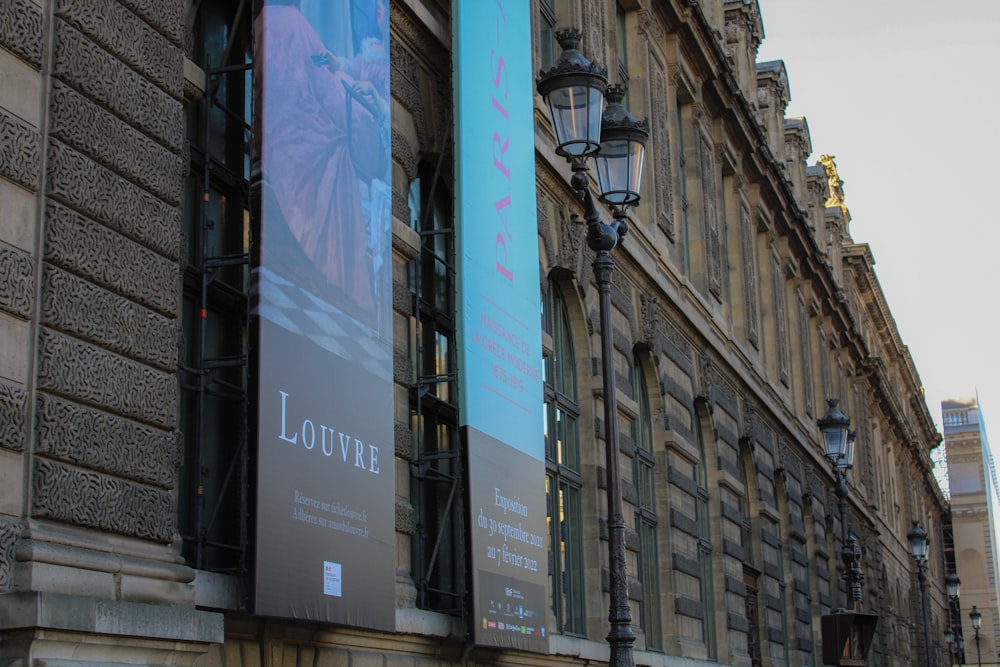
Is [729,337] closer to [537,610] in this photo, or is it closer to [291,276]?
[537,610]

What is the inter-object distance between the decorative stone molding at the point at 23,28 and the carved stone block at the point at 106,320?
4.47 ft

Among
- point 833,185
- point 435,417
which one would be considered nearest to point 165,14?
point 435,417

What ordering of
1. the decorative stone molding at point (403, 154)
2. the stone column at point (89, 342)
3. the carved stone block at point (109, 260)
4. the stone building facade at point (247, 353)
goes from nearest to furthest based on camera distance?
the stone column at point (89, 342), the stone building facade at point (247, 353), the carved stone block at point (109, 260), the decorative stone molding at point (403, 154)

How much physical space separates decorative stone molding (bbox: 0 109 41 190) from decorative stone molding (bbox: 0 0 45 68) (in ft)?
1.52

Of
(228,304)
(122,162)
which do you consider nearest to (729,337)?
(228,304)

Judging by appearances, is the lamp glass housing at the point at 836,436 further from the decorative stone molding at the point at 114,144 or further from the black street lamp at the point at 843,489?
the decorative stone molding at the point at 114,144

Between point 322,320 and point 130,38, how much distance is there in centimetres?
280

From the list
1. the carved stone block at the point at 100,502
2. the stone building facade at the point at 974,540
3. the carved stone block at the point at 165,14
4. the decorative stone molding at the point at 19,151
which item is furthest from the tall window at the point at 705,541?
the stone building facade at the point at 974,540

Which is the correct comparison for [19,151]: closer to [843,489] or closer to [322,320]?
[322,320]

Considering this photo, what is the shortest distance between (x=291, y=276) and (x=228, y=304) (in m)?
0.78

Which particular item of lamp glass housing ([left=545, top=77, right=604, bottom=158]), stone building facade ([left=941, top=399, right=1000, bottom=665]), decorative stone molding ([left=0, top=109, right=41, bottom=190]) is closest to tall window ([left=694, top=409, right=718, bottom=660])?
lamp glass housing ([left=545, top=77, right=604, bottom=158])

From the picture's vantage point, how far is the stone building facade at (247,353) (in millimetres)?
9742

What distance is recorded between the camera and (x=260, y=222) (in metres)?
11.9

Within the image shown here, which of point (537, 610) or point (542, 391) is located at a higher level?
point (542, 391)
